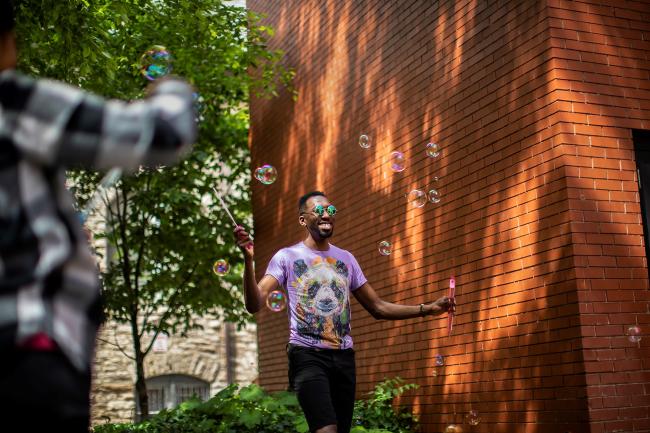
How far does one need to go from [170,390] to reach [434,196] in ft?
49.3

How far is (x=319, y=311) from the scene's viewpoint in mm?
5547

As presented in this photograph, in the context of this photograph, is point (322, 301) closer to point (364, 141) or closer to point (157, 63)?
point (157, 63)

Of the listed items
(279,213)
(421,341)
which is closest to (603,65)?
(421,341)

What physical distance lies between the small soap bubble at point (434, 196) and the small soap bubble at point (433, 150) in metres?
0.36

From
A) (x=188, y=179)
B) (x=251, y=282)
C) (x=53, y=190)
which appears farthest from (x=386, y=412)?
(x=53, y=190)

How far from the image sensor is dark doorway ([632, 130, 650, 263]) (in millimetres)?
7254

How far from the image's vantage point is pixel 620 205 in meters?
7.09

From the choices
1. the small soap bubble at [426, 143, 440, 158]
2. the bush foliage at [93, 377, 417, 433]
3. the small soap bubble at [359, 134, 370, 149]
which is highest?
the small soap bubble at [359, 134, 370, 149]

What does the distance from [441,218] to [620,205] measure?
2.21 meters

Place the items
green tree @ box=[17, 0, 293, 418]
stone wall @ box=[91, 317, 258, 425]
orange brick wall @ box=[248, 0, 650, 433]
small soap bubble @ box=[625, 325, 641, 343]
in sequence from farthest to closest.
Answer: stone wall @ box=[91, 317, 258, 425] < green tree @ box=[17, 0, 293, 418] < orange brick wall @ box=[248, 0, 650, 433] < small soap bubble @ box=[625, 325, 641, 343]

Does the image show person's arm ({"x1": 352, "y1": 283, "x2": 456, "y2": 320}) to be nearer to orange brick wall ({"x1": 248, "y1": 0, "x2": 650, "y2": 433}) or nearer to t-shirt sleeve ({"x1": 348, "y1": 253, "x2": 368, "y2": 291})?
t-shirt sleeve ({"x1": 348, "y1": 253, "x2": 368, "y2": 291})

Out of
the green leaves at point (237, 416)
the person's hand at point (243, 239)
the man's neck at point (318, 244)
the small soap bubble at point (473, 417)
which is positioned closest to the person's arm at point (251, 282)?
the person's hand at point (243, 239)

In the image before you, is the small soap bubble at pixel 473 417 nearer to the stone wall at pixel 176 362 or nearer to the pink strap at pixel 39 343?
the pink strap at pixel 39 343

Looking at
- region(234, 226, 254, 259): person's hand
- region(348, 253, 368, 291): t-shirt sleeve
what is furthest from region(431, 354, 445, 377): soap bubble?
region(234, 226, 254, 259): person's hand
